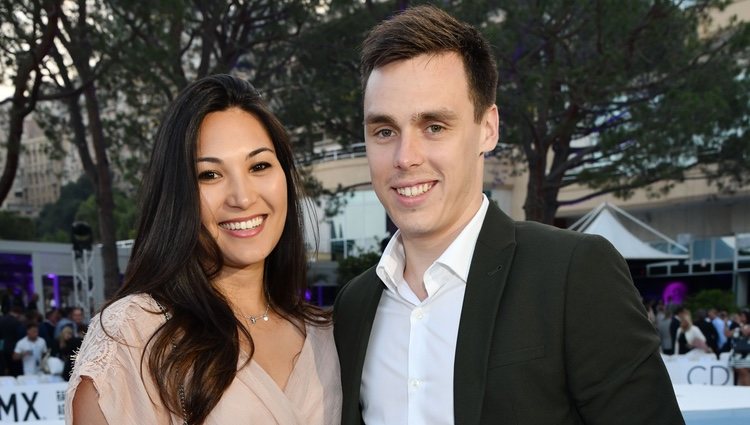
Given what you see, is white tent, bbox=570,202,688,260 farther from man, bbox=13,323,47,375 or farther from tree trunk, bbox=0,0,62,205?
tree trunk, bbox=0,0,62,205

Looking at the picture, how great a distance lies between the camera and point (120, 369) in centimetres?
223

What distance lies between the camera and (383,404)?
217 centimetres

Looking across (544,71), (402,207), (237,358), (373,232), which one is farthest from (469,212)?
(373,232)

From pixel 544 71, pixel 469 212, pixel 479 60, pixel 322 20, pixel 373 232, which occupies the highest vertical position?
pixel 322 20

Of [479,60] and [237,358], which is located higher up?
[479,60]

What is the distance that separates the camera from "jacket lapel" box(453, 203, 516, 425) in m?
1.92

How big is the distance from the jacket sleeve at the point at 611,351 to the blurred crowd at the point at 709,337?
845 cm

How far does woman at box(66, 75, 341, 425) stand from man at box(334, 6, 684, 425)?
0.29 m

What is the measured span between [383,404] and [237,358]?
1.70ft

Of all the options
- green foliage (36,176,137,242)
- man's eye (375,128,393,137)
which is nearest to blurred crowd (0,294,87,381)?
man's eye (375,128,393,137)

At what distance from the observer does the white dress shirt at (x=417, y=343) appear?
2.05 metres

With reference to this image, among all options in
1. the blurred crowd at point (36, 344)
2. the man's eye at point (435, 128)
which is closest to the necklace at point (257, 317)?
the man's eye at point (435, 128)

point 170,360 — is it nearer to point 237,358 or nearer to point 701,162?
point 237,358

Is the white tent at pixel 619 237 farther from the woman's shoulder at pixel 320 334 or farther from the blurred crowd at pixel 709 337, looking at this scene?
the woman's shoulder at pixel 320 334
